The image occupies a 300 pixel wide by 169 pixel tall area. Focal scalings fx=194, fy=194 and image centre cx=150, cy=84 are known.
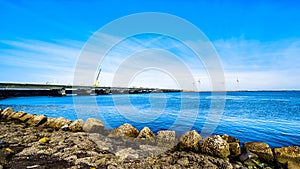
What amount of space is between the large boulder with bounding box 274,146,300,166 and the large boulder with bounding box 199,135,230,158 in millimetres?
2015

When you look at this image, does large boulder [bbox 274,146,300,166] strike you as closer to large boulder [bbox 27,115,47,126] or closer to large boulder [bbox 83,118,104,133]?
large boulder [bbox 83,118,104,133]

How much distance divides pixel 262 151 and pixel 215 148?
2.16m

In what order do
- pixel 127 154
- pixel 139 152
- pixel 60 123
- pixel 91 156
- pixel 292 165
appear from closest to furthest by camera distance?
pixel 292 165, pixel 91 156, pixel 127 154, pixel 139 152, pixel 60 123

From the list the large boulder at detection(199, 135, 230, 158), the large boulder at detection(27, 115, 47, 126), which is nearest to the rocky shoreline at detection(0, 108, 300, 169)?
the large boulder at detection(199, 135, 230, 158)

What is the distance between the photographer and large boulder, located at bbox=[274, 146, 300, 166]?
785cm

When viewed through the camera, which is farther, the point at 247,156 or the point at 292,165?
the point at 247,156

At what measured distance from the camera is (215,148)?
804cm

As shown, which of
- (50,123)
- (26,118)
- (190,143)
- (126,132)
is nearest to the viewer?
(190,143)

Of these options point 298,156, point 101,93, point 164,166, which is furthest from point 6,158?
point 101,93

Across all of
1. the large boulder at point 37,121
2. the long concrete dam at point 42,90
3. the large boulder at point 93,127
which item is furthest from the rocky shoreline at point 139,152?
the long concrete dam at point 42,90

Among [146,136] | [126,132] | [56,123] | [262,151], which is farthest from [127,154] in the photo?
[56,123]

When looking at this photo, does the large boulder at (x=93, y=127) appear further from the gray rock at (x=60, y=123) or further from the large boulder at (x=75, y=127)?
the gray rock at (x=60, y=123)

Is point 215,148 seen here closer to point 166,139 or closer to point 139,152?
point 166,139

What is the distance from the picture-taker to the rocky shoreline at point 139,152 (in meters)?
6.99
